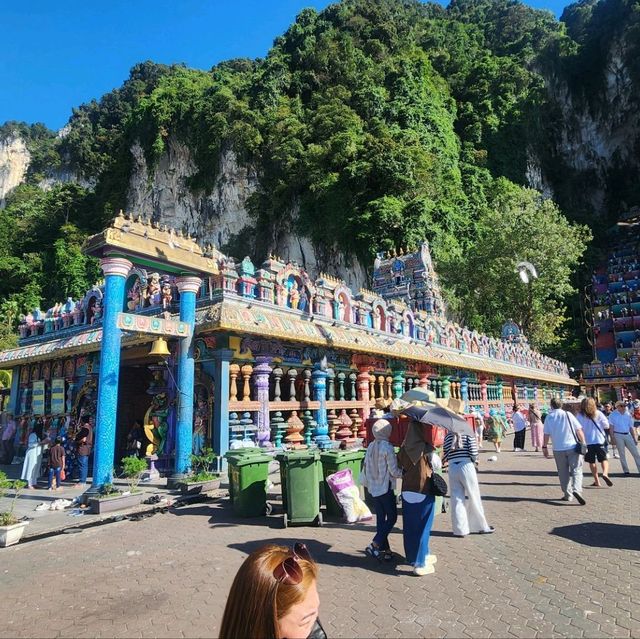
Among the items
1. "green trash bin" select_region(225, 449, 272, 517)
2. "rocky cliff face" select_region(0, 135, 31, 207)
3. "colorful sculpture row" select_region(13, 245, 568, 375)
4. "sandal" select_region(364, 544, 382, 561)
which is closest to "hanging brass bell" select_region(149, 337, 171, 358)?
"colorful sculpture row" select_region(13, 245, 568, 375)

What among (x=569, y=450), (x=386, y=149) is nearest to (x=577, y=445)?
(x=569, y=450)

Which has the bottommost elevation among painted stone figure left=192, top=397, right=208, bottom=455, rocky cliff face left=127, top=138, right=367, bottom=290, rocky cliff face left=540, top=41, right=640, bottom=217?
painted stone figure left=192, top=397, right=208, bottom=455

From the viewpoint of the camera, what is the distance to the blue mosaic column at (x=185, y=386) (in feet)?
31.3

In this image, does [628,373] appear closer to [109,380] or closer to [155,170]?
[109,380]

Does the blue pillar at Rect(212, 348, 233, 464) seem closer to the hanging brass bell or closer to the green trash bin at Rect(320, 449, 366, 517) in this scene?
the hanging brass bell

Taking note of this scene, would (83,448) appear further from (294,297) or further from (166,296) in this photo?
(294,297)

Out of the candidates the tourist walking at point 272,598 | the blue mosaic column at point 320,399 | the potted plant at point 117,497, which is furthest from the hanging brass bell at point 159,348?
the tourist walking at point 272,598

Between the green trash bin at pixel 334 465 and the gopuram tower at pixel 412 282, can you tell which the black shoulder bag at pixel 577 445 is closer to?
the green trash bin at pixel 334 465

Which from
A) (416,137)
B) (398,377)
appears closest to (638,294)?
(416,137)

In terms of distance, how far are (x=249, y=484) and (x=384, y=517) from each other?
2.77 meters

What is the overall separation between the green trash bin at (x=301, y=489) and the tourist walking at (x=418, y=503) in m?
2.12

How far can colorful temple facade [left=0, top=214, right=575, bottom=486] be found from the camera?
365 inches

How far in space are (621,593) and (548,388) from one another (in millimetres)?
30974

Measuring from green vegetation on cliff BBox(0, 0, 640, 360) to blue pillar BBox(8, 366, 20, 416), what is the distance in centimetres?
2554
